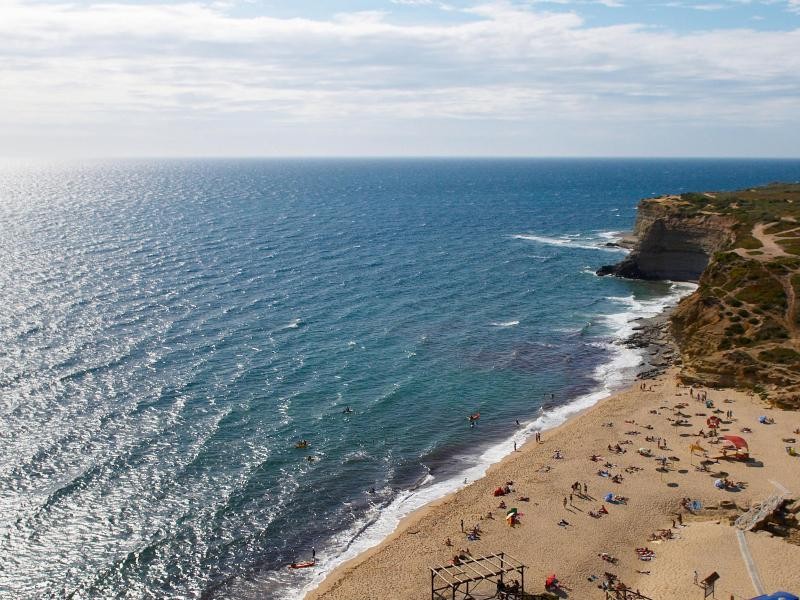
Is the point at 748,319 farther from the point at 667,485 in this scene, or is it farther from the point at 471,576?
the point at 471,576

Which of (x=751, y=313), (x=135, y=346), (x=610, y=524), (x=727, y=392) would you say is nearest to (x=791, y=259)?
(x=751, y=313)

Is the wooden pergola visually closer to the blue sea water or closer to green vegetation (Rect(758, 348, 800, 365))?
the blue sea water

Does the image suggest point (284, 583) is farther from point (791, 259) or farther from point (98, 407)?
point (791, 259)

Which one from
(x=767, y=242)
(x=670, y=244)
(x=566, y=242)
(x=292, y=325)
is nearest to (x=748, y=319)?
(x=767, y=242)

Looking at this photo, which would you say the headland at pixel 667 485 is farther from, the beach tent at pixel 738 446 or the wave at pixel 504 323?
the wave at pixel 504 323

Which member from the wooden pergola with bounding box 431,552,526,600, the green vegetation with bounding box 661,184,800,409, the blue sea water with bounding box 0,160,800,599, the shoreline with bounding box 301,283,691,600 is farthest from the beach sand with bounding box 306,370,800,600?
the green vegetation with bounding box 661,184,800,409
